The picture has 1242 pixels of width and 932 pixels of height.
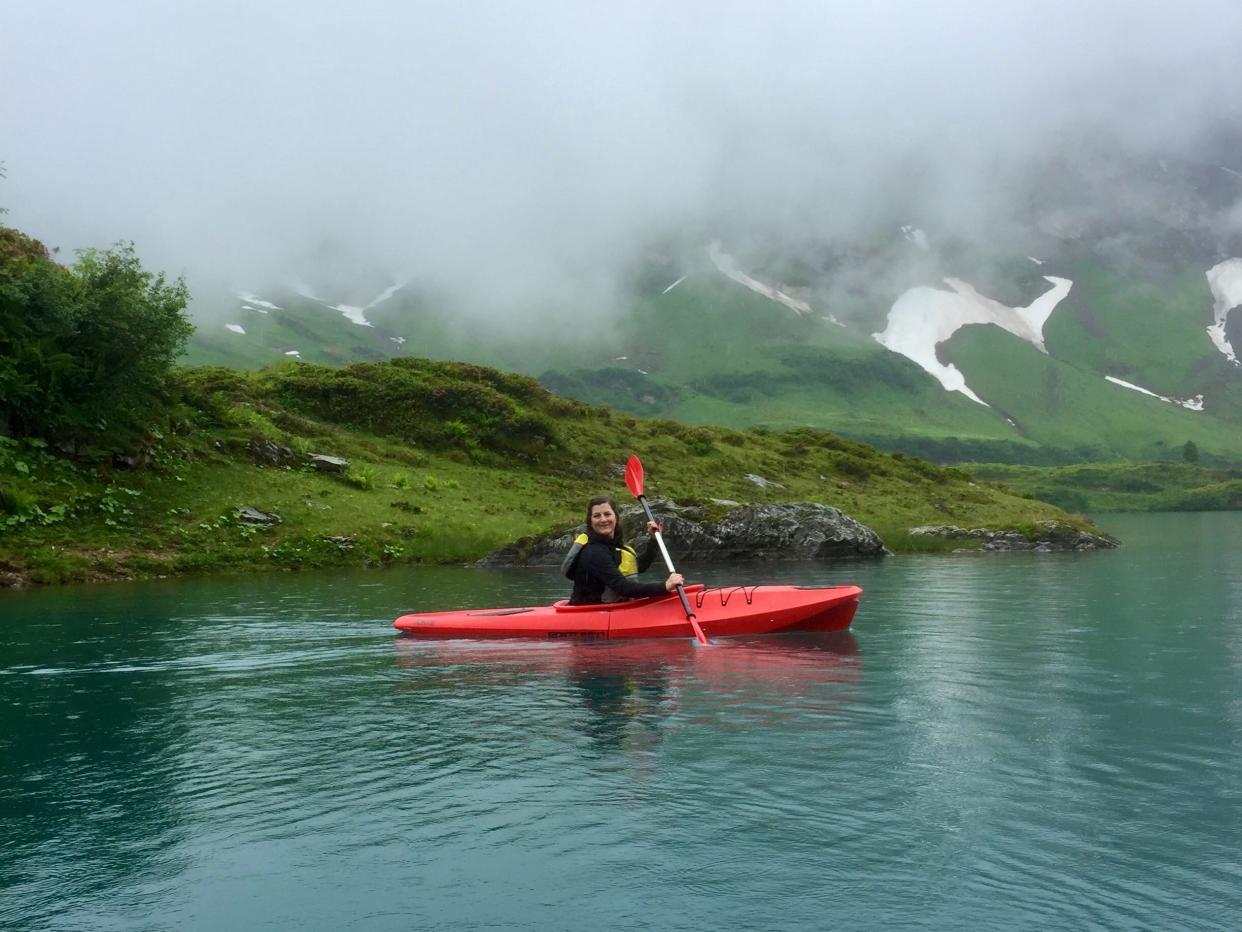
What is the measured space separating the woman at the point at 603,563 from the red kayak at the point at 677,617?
0.44 m

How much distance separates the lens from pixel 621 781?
12.7m

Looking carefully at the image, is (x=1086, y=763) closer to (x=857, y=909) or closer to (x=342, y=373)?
(x=857, y=909)

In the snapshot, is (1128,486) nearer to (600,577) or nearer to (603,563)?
(600,577)

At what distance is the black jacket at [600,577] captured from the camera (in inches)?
888

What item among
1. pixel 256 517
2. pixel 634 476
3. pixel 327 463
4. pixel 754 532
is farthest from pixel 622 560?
pixel 327 463

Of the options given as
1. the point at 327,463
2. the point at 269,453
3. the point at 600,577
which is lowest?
the point at 600,577

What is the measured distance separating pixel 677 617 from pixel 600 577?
1959mm

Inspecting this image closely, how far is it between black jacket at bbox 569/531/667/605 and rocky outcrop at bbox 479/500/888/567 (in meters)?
23.6

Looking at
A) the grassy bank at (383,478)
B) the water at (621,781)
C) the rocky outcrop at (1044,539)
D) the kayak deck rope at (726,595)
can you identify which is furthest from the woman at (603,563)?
the rocky outcrop at (1044,539)

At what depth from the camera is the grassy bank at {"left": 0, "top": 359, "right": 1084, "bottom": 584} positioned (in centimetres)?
3956

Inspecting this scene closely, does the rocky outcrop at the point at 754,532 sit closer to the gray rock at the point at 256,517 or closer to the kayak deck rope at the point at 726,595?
the gray rock at the point at 256,517

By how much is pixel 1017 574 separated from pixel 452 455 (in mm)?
32164

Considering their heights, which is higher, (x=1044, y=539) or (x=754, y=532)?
(x=754, y=532)

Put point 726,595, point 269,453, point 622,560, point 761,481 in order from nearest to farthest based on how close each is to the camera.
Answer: point 622,560, point 726,595, point 269,453, point 761,481
